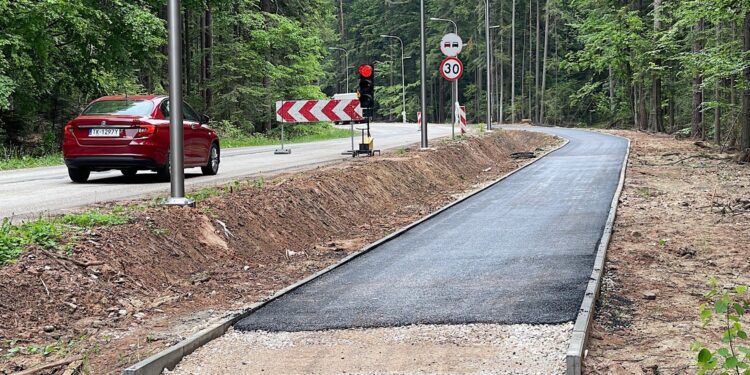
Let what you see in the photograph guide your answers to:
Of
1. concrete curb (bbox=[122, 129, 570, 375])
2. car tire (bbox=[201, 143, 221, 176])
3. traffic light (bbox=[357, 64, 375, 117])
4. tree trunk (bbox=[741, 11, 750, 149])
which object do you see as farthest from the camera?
tree trunk (bbox=[741, 11, 750, 149])

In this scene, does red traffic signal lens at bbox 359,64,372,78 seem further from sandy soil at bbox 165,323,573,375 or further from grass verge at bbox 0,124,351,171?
sandy soil at bbox 165,323,573,375

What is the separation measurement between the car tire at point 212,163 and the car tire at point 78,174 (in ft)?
7.94

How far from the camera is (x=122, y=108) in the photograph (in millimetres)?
13688

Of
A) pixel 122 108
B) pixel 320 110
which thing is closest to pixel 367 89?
pixel 320 110

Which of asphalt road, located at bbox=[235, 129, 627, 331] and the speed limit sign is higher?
the speed limit sign

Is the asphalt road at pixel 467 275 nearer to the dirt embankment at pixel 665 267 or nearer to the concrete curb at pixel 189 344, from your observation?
the concrete curb at pixel 189 344

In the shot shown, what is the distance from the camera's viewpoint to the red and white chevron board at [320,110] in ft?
69.7

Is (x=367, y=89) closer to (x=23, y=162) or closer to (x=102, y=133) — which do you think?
(x=102, y=133)

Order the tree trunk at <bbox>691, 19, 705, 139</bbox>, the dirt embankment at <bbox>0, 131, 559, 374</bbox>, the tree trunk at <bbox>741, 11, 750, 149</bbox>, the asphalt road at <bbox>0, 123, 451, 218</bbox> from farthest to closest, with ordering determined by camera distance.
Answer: the tree trunk at <bbox>691, 19, 705, 139</bbox> < the tree trunk at <bbox>741, 11, 750, 149</bbox> < the asphalt road at <bbox>0, 123, 451, 218</bbox> < the dirt embankment at <bbox>0, 131, 559, 374</bbox>

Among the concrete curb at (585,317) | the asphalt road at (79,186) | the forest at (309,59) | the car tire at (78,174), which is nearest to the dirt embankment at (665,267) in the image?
the concrete curb at (585,317)

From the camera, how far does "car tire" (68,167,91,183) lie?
13.9 m

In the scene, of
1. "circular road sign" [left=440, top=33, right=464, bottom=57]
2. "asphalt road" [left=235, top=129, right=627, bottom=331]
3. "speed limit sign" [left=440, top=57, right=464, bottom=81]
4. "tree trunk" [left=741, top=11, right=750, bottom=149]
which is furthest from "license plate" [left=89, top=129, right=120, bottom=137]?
"tree trunk" [left=741, top=11, right=750, bottom=149]

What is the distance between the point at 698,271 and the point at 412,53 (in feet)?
280

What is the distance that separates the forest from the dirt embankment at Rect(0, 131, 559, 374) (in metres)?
11.2
